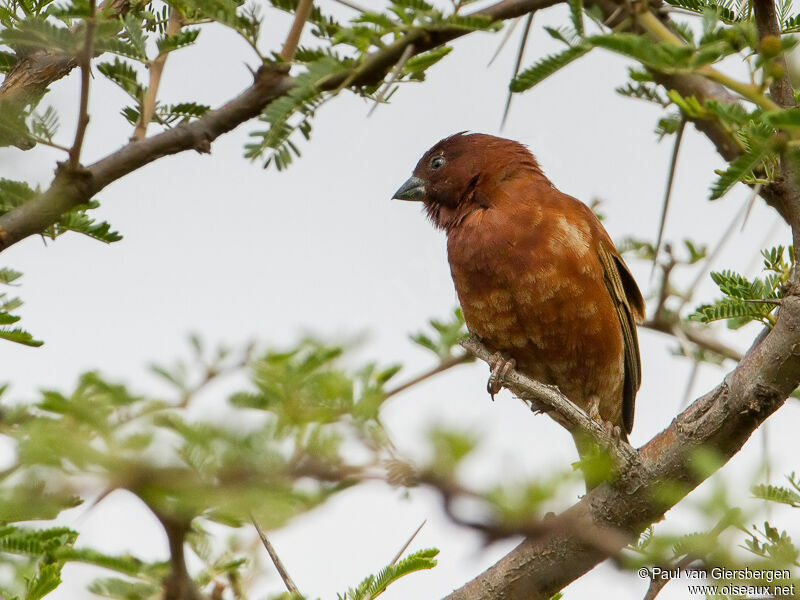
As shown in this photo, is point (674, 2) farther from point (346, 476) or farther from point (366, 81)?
point (346, 476)

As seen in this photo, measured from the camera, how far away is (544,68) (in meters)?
2.88

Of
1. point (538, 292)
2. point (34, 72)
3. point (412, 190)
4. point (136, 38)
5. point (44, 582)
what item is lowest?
point (44, 582)

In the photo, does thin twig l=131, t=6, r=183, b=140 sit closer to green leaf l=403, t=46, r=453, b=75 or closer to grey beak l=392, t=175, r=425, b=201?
green leaf l=403, t=46, r=453, b=75

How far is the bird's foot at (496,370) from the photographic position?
500 cm

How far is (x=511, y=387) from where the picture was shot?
15.6ft

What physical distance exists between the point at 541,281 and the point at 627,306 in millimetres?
797

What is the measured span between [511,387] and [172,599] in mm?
3060

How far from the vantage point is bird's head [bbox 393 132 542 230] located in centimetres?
586

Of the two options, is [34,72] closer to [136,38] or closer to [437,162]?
[136,38]

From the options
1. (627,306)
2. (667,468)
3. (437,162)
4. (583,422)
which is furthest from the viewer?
(437,162)

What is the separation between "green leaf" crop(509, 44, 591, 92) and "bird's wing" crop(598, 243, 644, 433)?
2.72 meters

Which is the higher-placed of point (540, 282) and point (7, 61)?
point (7, 61)

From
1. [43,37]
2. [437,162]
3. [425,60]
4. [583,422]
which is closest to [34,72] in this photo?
[43,37]

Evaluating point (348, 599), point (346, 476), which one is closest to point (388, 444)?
point (346, 476)
